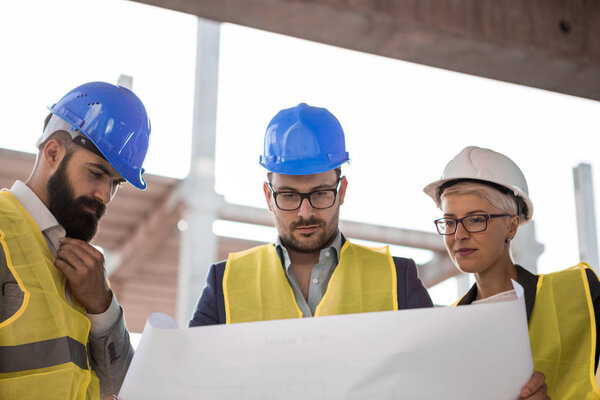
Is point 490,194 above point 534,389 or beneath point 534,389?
above

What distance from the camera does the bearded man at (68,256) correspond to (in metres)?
2.57

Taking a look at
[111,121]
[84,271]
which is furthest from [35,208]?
[111,121]

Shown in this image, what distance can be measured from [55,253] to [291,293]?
3.22 ft

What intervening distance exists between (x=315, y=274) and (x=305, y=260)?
105 millimetres

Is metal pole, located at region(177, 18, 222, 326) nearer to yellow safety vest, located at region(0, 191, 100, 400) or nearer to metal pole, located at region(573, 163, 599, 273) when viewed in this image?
metal pole, located at region(573, 163, 599, 273)

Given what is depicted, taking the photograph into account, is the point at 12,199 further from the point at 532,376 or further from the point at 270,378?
the point at 532,376

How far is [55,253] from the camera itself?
2.92m

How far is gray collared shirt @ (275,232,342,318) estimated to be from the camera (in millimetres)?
2984

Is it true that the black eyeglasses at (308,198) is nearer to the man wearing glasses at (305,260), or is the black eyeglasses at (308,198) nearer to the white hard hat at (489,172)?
the man wearing glasses at (305,260)

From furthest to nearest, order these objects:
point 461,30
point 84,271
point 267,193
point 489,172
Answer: point 461,30 < point 489,172 < point 267,193 < point 84,271

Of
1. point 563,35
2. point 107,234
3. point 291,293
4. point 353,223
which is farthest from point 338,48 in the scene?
point 107,234

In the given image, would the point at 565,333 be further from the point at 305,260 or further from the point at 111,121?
the point at 111,121

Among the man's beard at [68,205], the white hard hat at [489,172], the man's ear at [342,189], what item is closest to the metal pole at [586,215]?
the white hard hat at [489,172]

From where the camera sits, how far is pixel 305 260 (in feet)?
10.2
